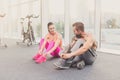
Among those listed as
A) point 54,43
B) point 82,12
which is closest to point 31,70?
point 54,43

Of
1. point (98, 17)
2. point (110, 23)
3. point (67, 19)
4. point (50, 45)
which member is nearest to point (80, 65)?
point (50, 45)

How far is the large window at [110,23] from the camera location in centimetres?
567

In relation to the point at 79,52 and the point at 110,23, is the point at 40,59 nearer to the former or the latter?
the point at 79,52

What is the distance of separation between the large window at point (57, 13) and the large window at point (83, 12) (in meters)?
0.54

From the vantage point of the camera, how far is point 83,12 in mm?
6742

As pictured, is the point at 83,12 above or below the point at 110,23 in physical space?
above

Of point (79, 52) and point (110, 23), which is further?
point (110, 23)

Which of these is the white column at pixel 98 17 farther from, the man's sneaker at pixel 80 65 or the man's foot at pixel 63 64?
the man's foot at pixel 63 64

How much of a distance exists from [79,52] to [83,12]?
11.5 feet

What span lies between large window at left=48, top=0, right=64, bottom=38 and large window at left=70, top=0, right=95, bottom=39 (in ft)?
1.76

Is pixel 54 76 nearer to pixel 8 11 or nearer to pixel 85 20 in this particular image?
pixel 85 20

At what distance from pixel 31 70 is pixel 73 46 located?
80 cm

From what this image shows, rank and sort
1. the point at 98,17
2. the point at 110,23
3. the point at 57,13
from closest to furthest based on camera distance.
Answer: the point at 98,17, the point at 110,23, the point at 57,13

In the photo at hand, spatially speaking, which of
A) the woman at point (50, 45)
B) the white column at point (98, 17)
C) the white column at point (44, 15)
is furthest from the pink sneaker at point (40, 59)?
the white column at point (44, 15)
